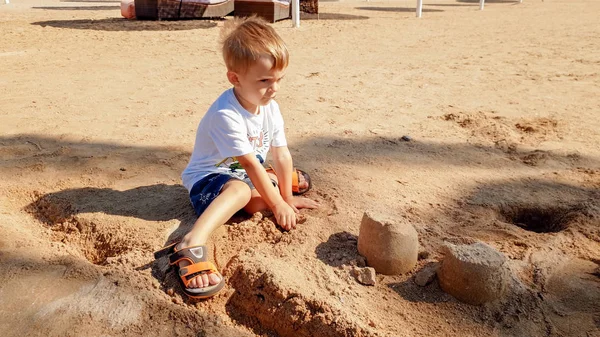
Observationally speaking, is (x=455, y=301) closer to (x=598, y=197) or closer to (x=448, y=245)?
(x=448, y=245)

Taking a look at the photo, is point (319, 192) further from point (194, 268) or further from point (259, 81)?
point (194, 268)

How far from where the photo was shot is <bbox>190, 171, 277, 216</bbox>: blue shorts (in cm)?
244

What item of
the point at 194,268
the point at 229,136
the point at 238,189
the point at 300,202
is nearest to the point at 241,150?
the point at 229,136

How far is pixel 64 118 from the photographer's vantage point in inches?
160

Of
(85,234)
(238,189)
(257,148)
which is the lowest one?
(85,234)

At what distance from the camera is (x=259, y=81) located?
235cm

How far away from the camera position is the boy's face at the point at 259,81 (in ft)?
7.58

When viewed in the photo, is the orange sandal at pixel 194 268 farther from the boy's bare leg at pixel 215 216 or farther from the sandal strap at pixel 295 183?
the sandal strap at pixel 295 183

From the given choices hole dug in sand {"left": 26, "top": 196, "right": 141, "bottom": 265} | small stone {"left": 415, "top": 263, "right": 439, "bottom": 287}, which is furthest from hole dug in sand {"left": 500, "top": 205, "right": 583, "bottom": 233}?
hole dug in sand {"left": 26, "top": 196, "right": 141, "bottom": 265}

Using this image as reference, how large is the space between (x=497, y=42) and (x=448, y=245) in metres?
6.32

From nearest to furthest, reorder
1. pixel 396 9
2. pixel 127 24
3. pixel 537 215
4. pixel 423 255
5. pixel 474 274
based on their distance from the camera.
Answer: pixel 474 274 < pixel 423 255 < pixel 537 215 < pixel 127 24 < pixel 396 9

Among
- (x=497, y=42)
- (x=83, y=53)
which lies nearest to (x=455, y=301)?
(x=83, y=53)

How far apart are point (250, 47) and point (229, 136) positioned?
0.41 meters

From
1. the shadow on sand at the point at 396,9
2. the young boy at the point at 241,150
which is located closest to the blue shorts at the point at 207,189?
the young boy at the point at 241,150
